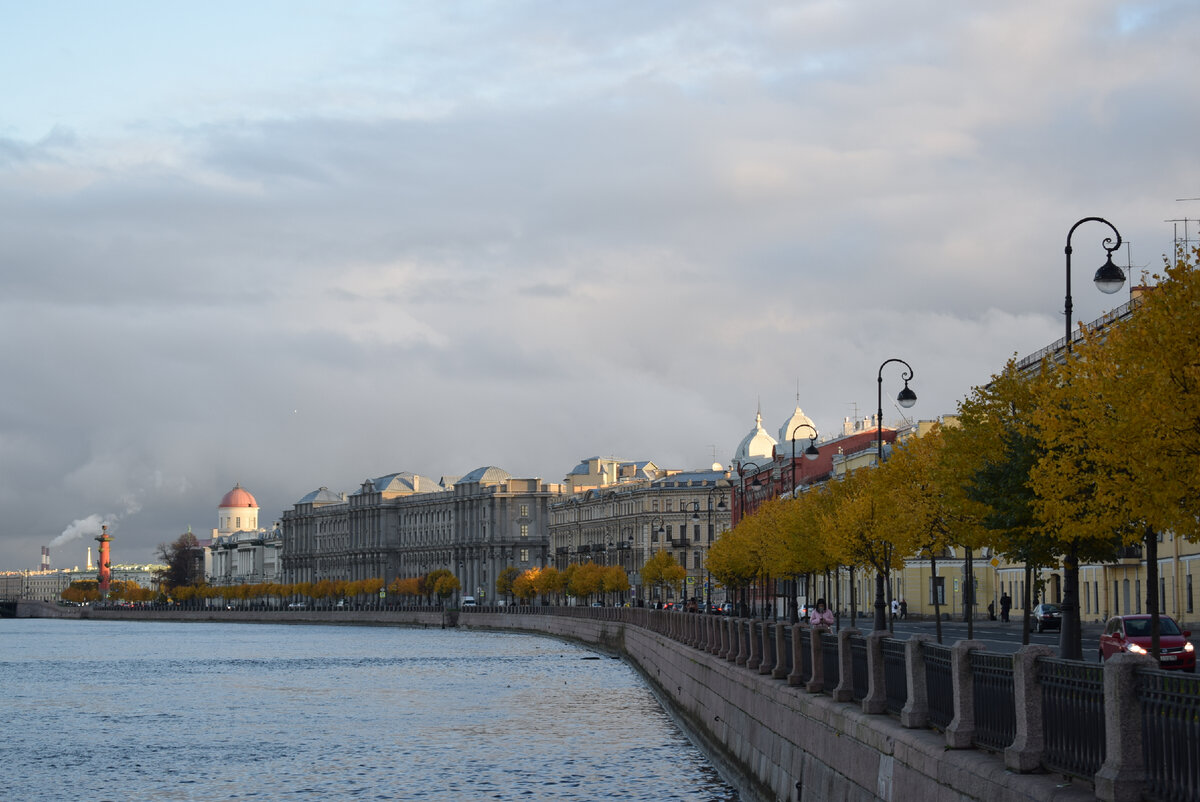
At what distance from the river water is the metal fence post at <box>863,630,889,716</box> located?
11910 mm

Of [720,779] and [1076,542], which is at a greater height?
[1076,542]

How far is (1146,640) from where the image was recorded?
33.9m

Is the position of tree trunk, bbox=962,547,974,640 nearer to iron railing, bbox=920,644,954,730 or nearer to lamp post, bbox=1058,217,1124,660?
lamp post, bbox=1058,217,1124,660

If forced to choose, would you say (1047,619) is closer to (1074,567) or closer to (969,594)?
(969,594)

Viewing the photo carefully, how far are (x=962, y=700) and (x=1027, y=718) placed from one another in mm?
1999

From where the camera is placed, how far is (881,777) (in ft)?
57.2

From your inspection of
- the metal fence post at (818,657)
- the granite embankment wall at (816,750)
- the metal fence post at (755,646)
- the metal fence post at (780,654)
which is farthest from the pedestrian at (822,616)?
the metal fence post at (818,657)

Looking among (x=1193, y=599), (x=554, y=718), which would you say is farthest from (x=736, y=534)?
(x=554, y=718)

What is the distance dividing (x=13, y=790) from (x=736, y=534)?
191ft

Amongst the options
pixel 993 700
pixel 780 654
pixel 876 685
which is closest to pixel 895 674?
pixel 876 685

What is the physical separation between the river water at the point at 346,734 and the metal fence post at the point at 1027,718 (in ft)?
58.7

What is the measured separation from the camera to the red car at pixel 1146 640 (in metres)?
32.6

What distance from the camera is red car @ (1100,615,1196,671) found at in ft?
107

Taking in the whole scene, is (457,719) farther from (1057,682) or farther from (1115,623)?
(1057,682)
